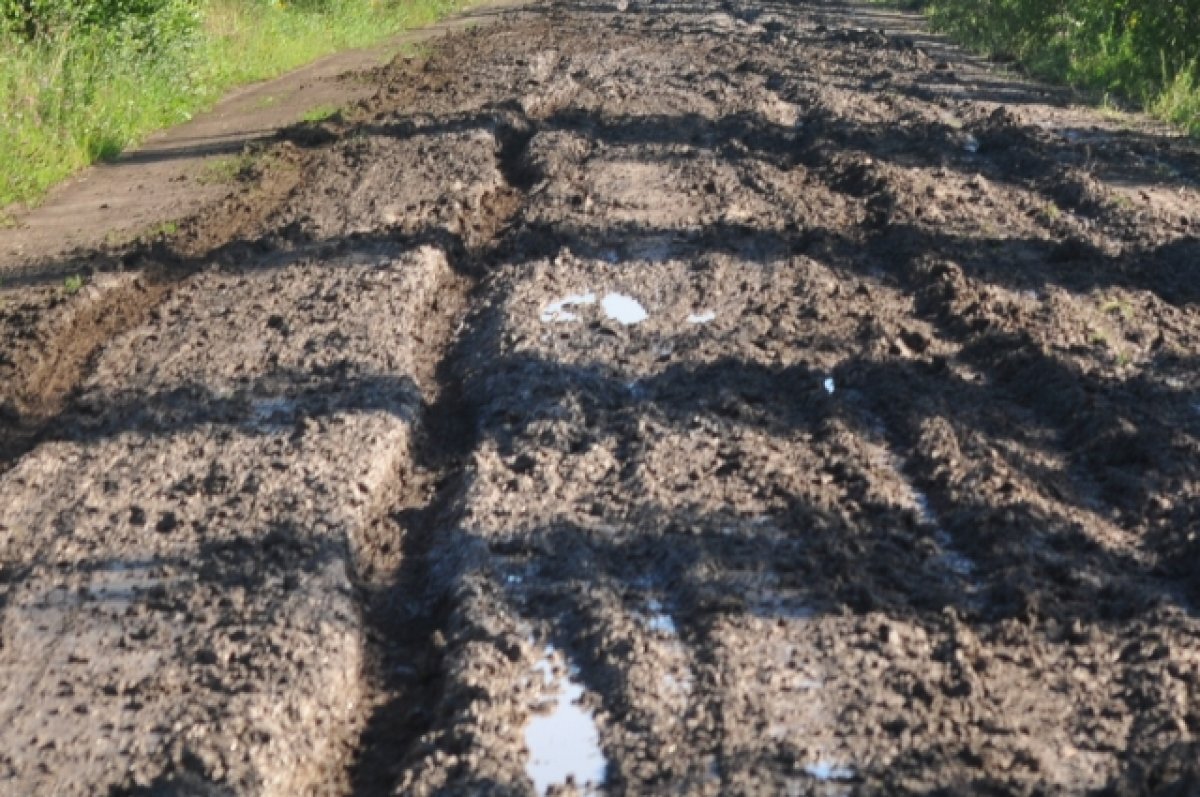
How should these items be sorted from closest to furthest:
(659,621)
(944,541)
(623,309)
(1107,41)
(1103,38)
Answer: (659,621)
(944,541)
(623,309)
(1107,41)
(1103,38)

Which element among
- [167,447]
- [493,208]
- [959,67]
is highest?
[167,447]

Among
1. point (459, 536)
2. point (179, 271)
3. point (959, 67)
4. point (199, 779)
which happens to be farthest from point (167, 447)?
point (959, 67)

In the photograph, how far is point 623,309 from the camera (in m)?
9.48

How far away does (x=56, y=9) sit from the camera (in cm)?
1709

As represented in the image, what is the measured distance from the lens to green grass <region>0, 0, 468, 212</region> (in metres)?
14.3

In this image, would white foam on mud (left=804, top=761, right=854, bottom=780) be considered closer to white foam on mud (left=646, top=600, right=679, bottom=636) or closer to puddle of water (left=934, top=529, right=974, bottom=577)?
white foam on mud (left=646, top=600, right=679, bottom=636)

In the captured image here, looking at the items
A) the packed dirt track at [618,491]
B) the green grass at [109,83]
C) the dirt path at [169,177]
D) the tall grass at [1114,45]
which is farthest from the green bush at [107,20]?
the tall grass at [1114,45]

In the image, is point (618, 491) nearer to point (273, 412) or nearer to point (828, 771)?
point (273, 412)

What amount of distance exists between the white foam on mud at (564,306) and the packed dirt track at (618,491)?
0.11 feet

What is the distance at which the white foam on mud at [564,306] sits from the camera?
9336 millimetres

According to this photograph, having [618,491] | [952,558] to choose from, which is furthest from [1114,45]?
[952,558]

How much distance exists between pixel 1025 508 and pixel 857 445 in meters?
0.91

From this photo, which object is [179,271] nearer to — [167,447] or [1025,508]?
[167,447]

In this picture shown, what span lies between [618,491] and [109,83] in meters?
11.8
